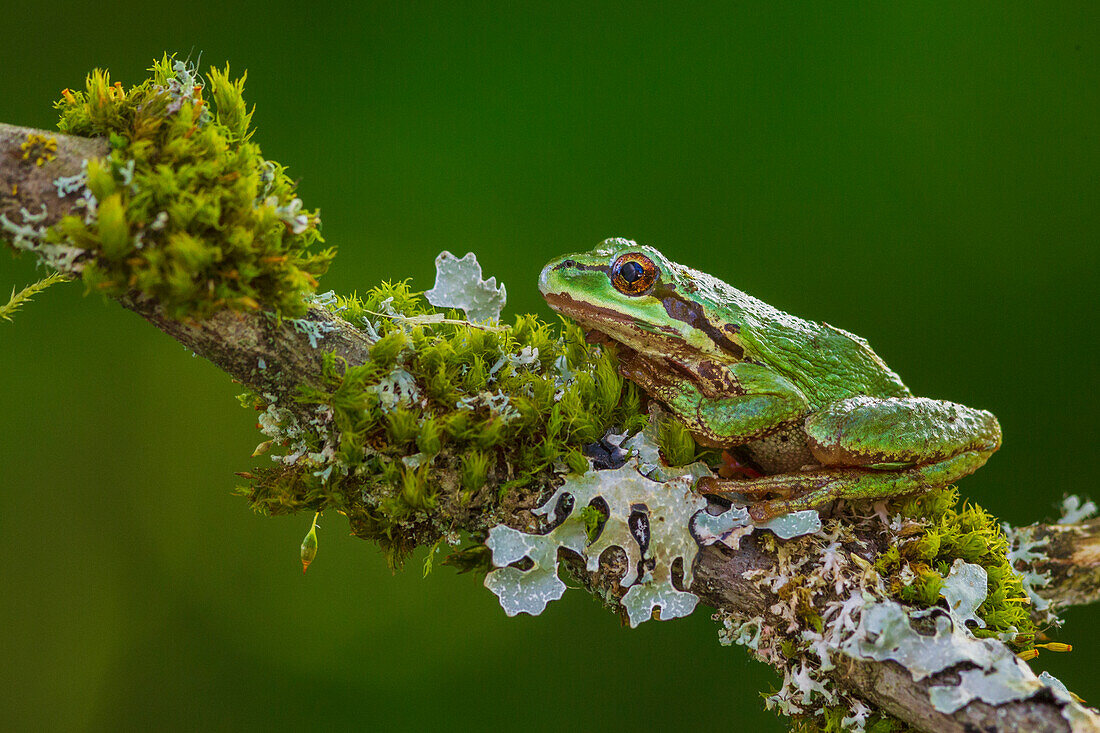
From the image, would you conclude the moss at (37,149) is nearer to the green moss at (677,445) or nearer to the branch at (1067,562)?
the green moss at (677,445)

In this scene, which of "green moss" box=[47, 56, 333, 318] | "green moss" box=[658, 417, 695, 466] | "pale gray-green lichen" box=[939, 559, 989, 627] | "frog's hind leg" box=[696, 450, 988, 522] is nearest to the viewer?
"green moss" box=[47, 56, 333, 318]

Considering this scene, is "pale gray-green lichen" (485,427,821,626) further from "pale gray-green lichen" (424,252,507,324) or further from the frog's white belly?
"pale gray-green lichen" (424,252,507,324)

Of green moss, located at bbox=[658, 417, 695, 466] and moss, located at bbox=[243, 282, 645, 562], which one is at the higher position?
moss, located at bbox=[243, 282, 645, 562]

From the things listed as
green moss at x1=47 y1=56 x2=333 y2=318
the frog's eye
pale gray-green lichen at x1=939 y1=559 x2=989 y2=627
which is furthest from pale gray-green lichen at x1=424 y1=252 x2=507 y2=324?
pale gray-green lichen at x1=939 y1=559 x2=989 y2=627

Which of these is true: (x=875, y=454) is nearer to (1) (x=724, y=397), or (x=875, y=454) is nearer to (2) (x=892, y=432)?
(2) (x=892, y=432)

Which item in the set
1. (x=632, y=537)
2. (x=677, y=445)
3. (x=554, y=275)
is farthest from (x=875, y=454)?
(x=554, y=275)

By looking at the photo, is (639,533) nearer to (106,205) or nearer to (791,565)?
(791,565)

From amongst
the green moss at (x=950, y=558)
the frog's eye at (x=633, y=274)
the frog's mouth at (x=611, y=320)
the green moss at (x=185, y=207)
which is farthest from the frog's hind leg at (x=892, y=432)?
the green moss at (x=185, y=207)
